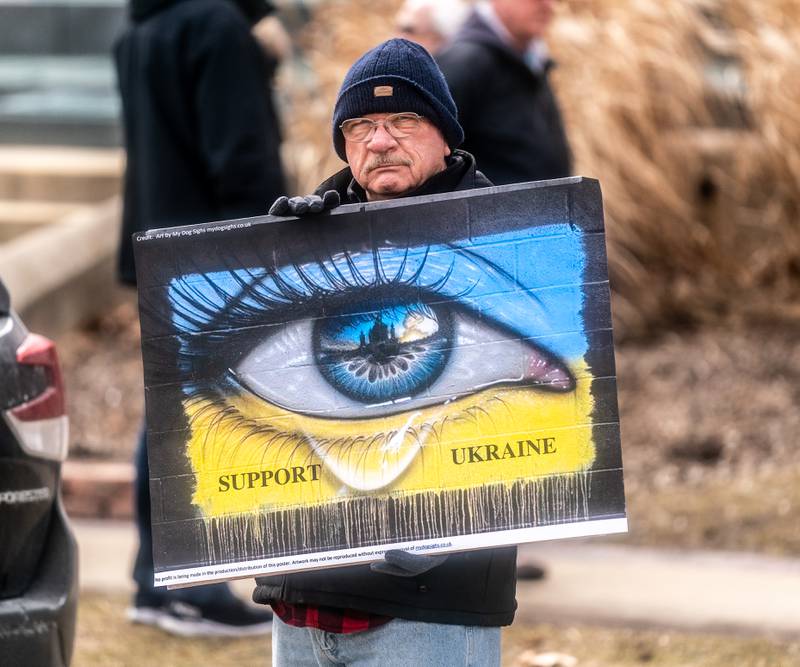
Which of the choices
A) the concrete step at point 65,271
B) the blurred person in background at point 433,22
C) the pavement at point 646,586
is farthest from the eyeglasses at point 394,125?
the concrete step at point 65,271

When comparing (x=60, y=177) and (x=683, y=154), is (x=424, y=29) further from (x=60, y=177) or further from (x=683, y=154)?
(x=60, y=177)

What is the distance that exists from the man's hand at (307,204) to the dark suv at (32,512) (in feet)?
3.48

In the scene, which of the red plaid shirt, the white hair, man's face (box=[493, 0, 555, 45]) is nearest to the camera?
the red plaid shirt

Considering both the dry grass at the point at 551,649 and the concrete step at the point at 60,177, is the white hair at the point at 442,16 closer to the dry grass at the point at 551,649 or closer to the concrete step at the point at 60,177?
the dry grass at the point at 551,649

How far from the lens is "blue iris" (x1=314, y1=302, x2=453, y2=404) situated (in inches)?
105

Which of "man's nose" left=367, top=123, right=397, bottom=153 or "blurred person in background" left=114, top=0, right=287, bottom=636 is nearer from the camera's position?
"man's nose" left=367, top=123, right=397, bottom=153

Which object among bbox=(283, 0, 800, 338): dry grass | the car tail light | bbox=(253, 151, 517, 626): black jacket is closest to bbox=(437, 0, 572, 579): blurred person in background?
the car tail light

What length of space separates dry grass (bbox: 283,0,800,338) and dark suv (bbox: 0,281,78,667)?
4.88 m

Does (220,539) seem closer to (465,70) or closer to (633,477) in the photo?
(465,70)

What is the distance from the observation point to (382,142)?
2748 millimetres

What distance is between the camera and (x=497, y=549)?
2736mm

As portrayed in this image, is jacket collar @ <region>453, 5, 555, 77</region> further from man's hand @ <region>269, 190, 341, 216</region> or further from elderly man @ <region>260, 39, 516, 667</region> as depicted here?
man's hand @ <region>269, 190, 341, 216</region>

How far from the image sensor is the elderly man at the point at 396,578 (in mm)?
2695

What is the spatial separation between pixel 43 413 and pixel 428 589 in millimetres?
1234
